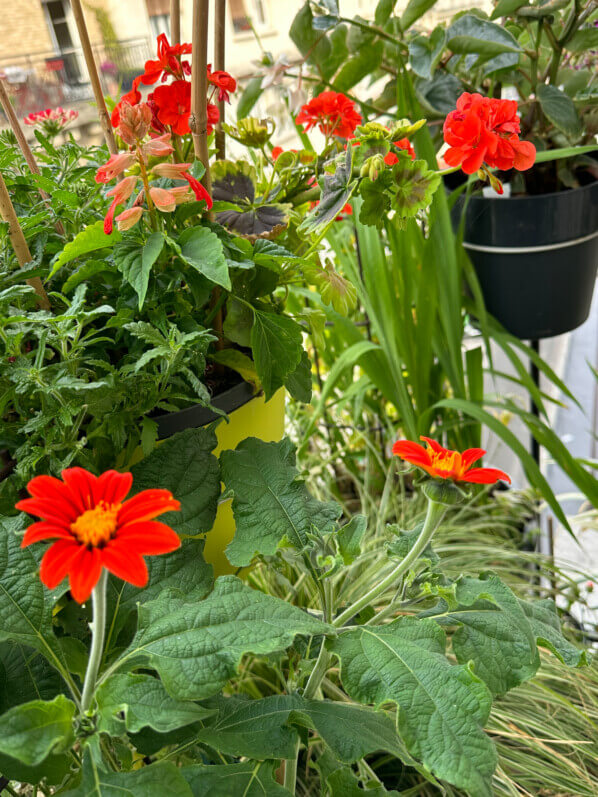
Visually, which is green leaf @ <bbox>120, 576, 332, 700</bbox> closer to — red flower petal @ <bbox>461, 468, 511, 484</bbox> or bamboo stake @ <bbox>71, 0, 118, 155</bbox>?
red flower petal @ <bbox>461, 468, 511, 484</bbox>

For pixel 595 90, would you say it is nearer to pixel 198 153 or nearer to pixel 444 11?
pixel 198 153

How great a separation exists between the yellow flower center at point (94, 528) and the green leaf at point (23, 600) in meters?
0.13

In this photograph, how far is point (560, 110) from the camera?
3.03 ft

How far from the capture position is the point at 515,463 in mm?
1628

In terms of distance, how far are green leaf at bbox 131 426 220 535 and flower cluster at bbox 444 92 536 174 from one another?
0.94 feet

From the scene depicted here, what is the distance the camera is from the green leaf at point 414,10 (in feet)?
3.03

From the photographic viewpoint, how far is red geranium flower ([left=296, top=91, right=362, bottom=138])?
Result: 2.33 ft

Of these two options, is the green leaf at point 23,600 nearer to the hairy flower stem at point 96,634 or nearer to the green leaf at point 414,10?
the hairy flower stem at point 96,634

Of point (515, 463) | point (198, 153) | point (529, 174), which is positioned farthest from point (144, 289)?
point (515, 463)

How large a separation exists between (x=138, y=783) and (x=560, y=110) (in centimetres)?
92

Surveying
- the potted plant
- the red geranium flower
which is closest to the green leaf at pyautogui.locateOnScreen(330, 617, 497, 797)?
the red geranium flower

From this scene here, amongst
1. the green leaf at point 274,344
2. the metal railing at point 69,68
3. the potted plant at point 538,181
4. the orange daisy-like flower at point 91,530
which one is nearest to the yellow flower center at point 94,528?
the orange daisy-like flower at point 91,530

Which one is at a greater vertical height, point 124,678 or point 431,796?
point 124,678

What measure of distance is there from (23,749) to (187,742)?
14 centimetres
